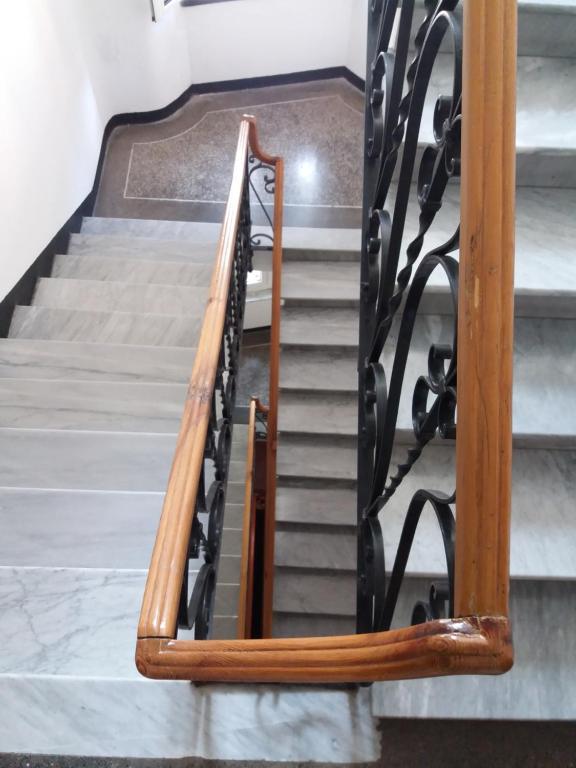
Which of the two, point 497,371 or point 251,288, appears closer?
point 497,371

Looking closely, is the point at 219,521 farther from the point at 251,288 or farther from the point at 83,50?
the point at 251,288

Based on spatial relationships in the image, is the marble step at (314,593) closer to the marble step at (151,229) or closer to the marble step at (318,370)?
the marble step at (318,370)

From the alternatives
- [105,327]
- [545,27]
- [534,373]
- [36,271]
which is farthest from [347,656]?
[36,271]

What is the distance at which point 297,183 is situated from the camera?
4.81 metres

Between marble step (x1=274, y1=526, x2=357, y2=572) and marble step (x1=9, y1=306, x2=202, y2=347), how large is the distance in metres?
1.25

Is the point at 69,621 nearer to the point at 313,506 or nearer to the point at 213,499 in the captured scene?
the point at 213,499

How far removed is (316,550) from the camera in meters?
3.42

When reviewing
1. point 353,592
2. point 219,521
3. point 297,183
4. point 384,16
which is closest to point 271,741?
point 219,521

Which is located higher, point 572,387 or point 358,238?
point 358,238

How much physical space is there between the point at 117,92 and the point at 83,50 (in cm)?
67

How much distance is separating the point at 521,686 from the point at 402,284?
901 mm

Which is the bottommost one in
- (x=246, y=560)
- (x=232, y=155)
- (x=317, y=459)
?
(x=246, y=560)

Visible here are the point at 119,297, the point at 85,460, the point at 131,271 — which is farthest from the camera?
the point at 131,271

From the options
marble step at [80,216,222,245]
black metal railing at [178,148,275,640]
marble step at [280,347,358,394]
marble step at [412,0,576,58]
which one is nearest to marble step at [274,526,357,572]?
marble step at [280,347,358,394]
